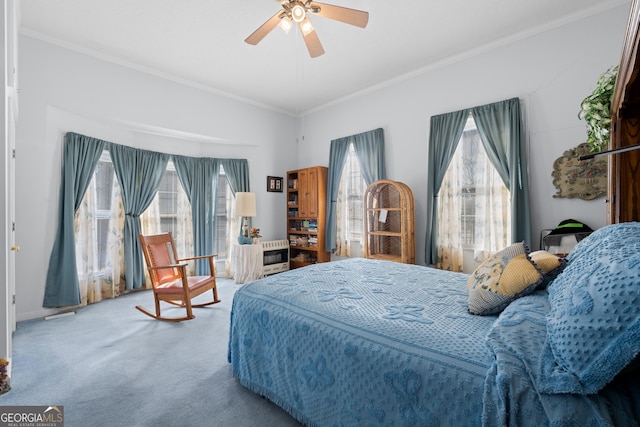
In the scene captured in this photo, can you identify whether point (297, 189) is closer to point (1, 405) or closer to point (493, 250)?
point (493, 250)

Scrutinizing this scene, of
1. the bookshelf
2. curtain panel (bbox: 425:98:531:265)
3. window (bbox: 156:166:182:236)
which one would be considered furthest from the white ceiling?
the bookshelf

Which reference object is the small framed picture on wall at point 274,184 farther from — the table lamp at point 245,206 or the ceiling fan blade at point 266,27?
the ceiling fan blade at point 266,27

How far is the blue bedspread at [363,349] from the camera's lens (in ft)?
3.60

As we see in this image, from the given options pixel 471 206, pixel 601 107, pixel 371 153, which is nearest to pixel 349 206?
pixel 371 153

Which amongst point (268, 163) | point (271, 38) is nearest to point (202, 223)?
point (268, 163)

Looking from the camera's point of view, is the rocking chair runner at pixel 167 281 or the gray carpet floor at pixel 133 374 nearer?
the gray carpet floor at pixel 133 374

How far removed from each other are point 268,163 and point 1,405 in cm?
428

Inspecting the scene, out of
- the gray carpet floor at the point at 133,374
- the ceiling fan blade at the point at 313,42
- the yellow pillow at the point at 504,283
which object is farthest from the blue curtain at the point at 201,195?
the yellow pillow at the point at 504,283

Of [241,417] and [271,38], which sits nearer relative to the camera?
[241,417]

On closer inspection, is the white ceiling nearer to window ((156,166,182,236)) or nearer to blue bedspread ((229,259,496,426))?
window ((156,166,182,236))

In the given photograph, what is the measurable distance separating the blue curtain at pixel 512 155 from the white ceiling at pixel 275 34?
817mm

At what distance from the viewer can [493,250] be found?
338 cm

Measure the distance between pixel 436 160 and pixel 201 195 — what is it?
3695 mm

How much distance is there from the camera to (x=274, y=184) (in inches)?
217
